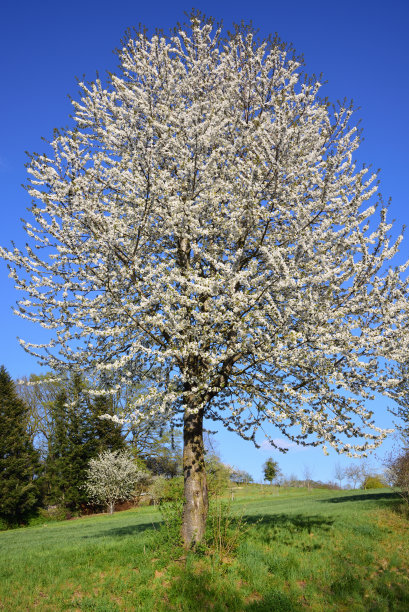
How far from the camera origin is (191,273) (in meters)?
9.56

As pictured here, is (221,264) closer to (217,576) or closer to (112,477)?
(217,576)

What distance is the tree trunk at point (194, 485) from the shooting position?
32.6 feet

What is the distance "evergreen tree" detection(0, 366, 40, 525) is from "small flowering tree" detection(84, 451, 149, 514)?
5.24 m

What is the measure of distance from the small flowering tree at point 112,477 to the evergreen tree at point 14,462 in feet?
17.2

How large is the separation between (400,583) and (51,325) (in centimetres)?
1022

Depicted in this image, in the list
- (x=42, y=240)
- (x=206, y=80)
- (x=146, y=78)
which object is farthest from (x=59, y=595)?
(x=206, y=80)

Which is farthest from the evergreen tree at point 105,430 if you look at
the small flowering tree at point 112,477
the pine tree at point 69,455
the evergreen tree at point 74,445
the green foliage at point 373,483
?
the green foliage at point 373,483

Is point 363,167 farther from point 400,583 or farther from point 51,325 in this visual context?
point 400,583

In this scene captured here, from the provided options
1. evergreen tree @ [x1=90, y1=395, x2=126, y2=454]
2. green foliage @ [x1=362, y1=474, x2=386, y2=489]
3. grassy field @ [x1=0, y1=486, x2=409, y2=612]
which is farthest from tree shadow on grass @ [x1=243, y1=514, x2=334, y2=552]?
green foliage @ [x1=362, y1=474, x2=386, y2=489]

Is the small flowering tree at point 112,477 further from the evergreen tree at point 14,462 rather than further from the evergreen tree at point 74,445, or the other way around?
the evergreen tree at point 14,462

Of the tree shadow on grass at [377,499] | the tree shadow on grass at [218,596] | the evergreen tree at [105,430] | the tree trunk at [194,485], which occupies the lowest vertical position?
the tree shadow on grass at [218,596]

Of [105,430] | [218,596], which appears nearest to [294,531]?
[218,596]

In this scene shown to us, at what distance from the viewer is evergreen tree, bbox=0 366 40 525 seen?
34344 mm

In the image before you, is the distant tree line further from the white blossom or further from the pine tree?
the white blossom
